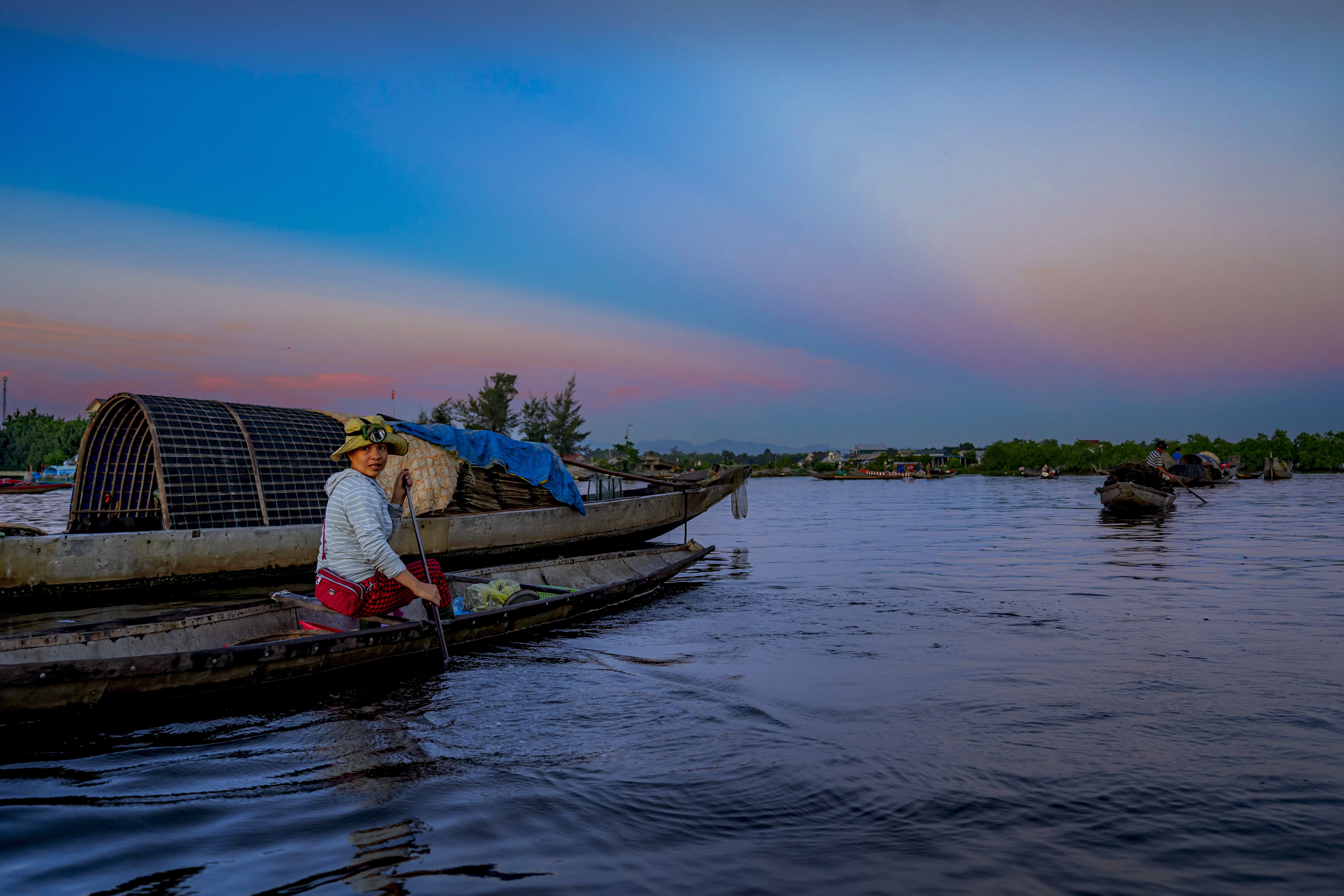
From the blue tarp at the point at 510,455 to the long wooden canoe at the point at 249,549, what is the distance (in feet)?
1.52

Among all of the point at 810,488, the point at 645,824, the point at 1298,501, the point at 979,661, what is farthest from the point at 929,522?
the point at 810,488

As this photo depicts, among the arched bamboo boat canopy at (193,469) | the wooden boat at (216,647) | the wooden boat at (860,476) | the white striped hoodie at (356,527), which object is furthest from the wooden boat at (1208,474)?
the wooden boat at (860,476)

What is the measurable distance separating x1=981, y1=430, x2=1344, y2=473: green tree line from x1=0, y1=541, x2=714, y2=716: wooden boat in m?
81.1

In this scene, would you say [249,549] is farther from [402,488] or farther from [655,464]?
[655,464]

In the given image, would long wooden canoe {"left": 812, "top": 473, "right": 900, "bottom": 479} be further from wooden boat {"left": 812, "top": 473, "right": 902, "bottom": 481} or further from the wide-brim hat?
the wide-brim hat

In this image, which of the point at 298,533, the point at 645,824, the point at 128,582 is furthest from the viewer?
the point at 298,533

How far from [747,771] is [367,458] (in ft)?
12.0

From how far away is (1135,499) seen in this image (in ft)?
84.4

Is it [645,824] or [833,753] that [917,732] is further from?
[645,824]

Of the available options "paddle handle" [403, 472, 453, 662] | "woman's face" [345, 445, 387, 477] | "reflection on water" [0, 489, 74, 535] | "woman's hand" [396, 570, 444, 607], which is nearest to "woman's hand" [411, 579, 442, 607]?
"woman's hand" [396, 570, 444, 607]

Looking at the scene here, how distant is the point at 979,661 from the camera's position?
23.1 feet

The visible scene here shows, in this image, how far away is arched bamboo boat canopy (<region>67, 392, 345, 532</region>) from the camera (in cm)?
1145

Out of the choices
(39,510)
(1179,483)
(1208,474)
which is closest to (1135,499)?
(1179,483)

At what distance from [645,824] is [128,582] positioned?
32.1ft
